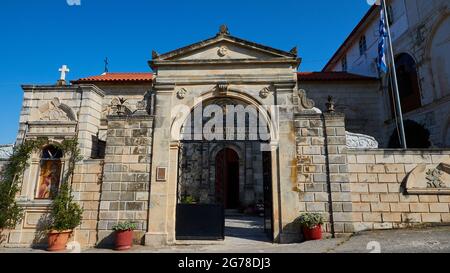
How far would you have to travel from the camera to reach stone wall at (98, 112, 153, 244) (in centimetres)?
764

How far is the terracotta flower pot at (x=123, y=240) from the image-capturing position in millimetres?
7125

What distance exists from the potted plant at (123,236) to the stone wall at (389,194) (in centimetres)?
603

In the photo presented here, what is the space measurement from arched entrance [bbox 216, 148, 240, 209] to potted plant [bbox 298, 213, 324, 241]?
9980mm

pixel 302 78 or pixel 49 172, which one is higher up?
pixel 302 78

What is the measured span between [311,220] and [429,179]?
344 cm

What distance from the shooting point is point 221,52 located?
8.72 metres

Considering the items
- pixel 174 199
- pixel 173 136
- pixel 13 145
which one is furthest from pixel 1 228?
pixel 173 136

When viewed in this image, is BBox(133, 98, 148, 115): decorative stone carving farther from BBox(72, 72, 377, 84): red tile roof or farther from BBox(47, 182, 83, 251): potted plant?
BBox(72, 72, 377, 84): red tile roof

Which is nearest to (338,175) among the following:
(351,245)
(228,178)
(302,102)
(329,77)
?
(351,245)

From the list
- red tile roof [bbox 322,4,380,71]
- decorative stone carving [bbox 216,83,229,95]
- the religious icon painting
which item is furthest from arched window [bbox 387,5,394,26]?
the religious icon painting

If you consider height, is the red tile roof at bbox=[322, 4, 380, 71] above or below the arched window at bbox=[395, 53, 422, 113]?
above

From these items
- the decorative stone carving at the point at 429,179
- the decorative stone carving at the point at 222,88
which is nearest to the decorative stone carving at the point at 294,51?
the decorative stone carving at the point at 222,88

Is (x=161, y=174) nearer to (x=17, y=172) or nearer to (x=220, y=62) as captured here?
(x=220, y=62)

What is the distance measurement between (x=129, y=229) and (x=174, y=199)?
4.59ft
